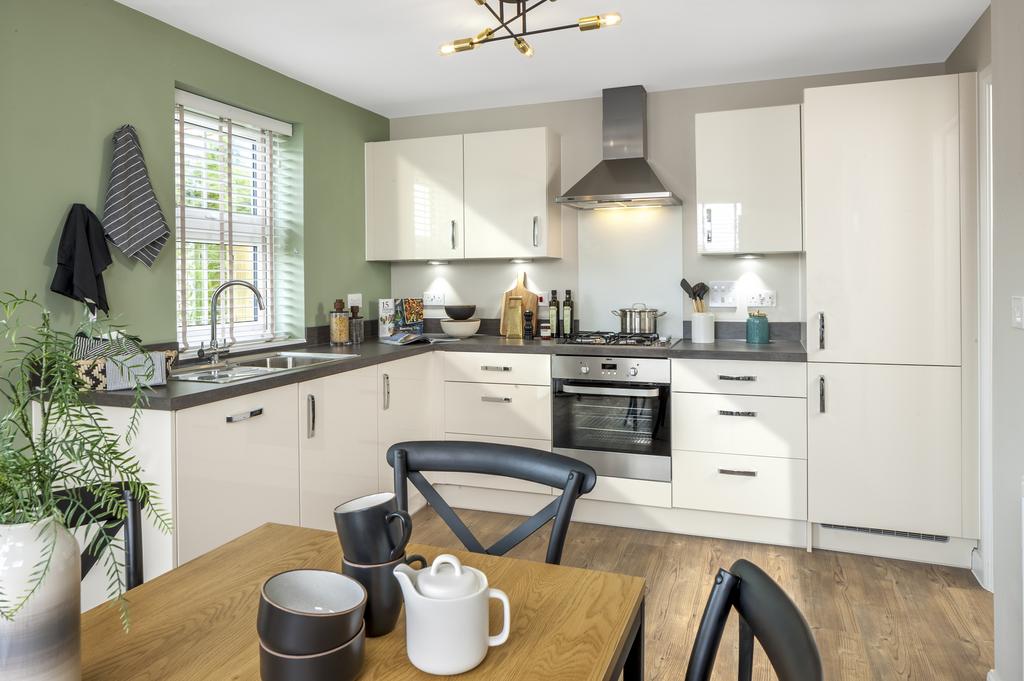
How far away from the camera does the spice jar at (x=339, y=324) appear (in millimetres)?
4060

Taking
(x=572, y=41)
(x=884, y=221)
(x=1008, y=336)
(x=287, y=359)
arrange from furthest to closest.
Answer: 1. (x=287, y=359)
2. (x=572, y=41)
3. (x=884, y=221)
4. (x=1008, y=336)

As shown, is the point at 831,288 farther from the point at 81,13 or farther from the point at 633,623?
the point at 81,13

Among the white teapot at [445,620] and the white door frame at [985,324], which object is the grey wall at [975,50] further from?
the white teapot at [445,620]

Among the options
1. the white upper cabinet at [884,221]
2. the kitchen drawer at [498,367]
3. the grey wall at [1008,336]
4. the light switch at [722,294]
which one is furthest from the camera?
the light switch at [722,294]

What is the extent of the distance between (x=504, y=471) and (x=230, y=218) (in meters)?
2.60

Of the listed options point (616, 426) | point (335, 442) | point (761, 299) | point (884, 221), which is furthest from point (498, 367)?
point (884, 221)

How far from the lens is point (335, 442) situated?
10.5 feet

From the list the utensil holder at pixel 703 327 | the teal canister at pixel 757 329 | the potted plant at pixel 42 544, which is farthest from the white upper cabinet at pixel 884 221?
the potted plant at pixel 42 544

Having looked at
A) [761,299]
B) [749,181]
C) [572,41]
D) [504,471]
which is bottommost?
[504,471]

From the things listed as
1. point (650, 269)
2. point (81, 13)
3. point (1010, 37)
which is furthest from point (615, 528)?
point (81, 13)

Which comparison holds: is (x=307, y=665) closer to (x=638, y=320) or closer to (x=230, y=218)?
(x=230, y=218)

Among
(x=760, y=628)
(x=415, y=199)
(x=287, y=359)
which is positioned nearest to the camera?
(x=760, y=628)

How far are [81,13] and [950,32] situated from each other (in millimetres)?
3616

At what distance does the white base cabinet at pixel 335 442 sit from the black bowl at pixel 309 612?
207cm
